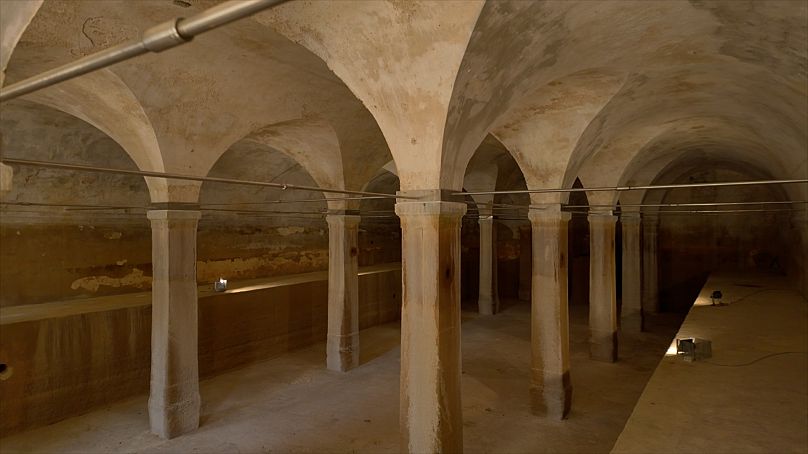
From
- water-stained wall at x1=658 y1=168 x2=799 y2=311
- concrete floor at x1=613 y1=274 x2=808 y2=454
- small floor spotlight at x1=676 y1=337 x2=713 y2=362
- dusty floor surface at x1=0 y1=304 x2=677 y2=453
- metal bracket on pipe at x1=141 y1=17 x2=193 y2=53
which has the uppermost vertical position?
metal bracket on pipe at x1=141 y1=17 x2=193 y2=53

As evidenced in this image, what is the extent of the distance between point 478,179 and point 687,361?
32.7 feet

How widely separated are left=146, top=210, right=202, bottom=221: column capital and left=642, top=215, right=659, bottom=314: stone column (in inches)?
576

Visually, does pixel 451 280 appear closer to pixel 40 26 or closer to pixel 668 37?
pixel 668 37

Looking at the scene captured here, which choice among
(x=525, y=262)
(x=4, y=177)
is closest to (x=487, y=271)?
(x=525, y=262)

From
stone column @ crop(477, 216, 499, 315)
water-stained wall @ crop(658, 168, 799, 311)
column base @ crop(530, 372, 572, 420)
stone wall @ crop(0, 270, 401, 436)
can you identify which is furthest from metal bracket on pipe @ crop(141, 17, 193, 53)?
water-stained wall @ crop(658, 168, 799, 311)

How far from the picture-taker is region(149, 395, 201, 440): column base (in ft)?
24.0

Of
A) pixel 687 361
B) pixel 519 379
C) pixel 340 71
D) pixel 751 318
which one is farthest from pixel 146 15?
pixel 751 318

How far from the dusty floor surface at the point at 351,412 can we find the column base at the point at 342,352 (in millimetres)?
201

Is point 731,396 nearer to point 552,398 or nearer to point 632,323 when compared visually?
point 552,398

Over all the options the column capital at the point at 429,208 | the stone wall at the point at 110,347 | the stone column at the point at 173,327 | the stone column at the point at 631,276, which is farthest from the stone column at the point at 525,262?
the column capital at the point at 429,208

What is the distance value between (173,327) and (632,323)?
39.9ft

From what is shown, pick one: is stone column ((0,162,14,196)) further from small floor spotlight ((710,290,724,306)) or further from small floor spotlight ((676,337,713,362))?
small floor spotlight ((710,290,724,306))

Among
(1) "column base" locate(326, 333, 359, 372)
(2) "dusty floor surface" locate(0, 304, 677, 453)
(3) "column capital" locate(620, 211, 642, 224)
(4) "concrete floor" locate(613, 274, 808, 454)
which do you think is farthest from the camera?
(3) "column capital" locate(620, 211, 642, 224)

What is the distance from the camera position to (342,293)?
10422mm
